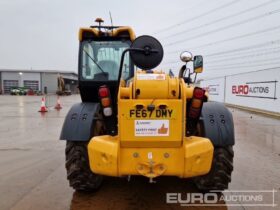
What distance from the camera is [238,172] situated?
15.9 ft

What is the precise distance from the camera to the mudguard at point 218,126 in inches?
133

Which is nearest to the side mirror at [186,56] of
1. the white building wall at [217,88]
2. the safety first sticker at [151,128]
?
the safety first sticker at [151,128]

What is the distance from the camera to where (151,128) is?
2.89 metres

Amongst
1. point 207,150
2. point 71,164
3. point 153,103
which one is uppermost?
point 153,103

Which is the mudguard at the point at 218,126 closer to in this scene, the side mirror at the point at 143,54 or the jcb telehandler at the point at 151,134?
the jcb telehandler at the point at 151,134

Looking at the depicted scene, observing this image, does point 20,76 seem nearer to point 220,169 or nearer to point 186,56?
point 186,56

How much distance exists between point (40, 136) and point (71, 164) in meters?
5.22

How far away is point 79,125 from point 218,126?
1837 millimetres

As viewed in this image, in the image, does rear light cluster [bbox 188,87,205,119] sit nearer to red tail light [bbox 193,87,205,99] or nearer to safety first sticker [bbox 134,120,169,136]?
red tail light [bbox 193,87,205,99]

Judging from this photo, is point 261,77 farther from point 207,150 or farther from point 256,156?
point 207,150

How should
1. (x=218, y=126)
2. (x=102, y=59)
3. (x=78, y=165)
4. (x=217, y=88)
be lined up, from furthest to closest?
1. (x=217, y=88)
2. (x=102, y=59)
3. (x=78, y=165)
4. (x=218, y=126)

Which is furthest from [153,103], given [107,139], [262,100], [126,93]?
[262,100]

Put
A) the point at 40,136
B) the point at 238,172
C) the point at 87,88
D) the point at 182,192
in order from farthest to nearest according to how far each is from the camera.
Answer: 1. the point at 40,136
2. the point at 238,172
3. the point at 87,88
4. the point at 182,192

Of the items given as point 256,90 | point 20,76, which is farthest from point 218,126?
point 20,76
